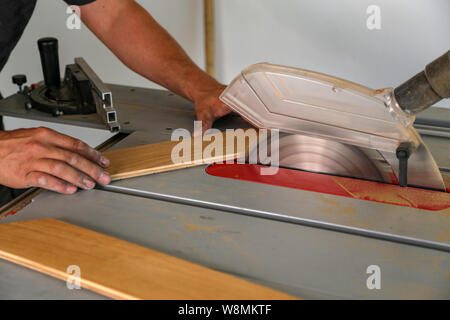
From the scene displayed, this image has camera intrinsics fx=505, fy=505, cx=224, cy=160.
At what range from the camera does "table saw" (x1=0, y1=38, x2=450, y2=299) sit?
0.85 metres

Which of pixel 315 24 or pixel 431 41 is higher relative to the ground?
pixel 315 24

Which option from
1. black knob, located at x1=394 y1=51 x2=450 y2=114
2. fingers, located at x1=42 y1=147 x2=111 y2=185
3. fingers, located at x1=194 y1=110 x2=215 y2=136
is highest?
fingers, located at x1=194 y1=110 x2=215 y2=136

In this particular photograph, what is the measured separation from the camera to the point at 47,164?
1111mm

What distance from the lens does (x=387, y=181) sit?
3.88 feet

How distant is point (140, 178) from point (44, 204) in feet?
0.75

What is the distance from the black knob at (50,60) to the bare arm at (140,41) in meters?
0.16

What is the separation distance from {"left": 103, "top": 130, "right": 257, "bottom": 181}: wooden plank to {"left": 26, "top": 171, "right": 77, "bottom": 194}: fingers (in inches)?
4.9

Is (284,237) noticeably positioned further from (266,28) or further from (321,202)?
(266,28)
